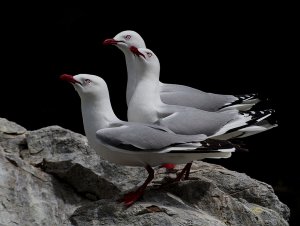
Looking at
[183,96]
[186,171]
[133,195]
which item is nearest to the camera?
[133,195]

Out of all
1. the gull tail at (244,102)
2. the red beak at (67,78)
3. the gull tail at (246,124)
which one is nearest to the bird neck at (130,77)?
the gull tail at (244,102)

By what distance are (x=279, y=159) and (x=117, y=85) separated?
1.48 m

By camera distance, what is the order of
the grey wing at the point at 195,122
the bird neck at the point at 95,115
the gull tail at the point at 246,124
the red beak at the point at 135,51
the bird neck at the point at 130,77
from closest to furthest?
the bird neck at the point at 95,115 → the grey wing at the point at 195,122 → the gull tail at the point at 246,124 → the red beak at the point at 135,51 → the bird neck at the point at 130,77

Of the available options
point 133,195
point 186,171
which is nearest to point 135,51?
point 186,171

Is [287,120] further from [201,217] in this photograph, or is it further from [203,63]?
[201,217]

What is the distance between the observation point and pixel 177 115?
16.6 ft

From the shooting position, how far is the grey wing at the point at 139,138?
464 cm

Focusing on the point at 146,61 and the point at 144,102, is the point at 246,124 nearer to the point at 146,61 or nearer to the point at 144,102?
the point at 144,102

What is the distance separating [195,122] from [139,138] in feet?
1.58

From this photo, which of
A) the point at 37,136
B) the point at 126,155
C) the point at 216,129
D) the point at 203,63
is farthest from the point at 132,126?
the point at 203,63

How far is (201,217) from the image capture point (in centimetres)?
468

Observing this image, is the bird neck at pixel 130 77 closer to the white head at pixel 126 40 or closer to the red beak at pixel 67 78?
the white head at pixel 126 40

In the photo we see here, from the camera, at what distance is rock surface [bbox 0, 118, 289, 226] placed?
4688 mm

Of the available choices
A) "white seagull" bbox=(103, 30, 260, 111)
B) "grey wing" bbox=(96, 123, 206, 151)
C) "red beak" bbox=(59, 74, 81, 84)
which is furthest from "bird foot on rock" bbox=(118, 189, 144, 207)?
"white seagull" bbox=(103, 30, 260, 111)
